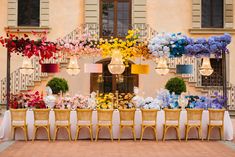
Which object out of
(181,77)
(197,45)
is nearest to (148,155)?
(197,45)

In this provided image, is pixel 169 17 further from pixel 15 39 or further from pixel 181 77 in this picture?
pixel 15 39

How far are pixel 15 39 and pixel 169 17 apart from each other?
922 cm

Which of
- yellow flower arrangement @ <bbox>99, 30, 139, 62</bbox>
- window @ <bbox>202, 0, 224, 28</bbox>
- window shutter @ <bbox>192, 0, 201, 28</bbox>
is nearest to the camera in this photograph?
yellow flower arrangement @ <bbox>99, 30, 139, 62</bbox>

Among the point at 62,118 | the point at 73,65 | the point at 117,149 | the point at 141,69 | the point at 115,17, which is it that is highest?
the point at 115,17

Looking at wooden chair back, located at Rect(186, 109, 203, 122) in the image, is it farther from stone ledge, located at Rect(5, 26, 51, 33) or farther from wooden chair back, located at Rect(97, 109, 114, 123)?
stone ledge, located at Rect(5, 26, 51, 33)

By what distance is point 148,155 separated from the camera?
10953mm

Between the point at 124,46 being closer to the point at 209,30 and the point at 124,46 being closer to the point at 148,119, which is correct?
the point at 148,119

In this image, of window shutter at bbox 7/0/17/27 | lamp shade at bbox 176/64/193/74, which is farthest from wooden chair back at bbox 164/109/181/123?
window shutter at bbox 7/0/17/27

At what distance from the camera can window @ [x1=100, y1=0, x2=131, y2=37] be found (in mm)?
21391

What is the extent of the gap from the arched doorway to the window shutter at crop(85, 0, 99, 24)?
1.69 metres

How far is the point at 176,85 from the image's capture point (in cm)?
1956

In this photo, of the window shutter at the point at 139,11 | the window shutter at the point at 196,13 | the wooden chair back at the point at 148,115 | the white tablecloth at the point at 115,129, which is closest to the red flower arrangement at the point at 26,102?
the white tablecloth at the point at 115,129

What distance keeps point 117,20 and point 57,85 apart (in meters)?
3.95

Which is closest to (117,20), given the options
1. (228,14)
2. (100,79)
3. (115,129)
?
(100,79)
